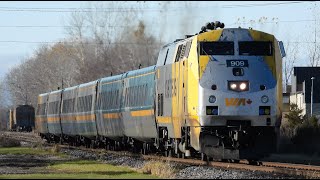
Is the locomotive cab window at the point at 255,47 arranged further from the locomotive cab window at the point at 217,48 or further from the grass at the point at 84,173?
the grass at the point at 84,173

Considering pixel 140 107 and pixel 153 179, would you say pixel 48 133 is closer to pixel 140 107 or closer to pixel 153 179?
pixel 140 107

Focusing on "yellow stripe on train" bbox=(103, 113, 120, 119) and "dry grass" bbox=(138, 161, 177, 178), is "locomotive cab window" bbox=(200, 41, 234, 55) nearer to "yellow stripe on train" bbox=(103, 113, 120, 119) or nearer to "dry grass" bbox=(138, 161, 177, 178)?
"dry grass" bbox=(138, 161, 177, 178)

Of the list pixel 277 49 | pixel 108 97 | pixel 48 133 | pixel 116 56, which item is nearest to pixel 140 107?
pixel 108 97

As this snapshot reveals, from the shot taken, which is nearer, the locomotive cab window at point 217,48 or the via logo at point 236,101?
the via logo at point 236,101

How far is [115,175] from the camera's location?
19.7 metres

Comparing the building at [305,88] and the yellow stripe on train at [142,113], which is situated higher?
the building at [305,88]

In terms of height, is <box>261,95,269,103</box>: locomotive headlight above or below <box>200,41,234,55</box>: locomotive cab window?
below

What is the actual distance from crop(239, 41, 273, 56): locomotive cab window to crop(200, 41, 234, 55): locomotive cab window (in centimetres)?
32

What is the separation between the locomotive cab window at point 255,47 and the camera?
21.8 m

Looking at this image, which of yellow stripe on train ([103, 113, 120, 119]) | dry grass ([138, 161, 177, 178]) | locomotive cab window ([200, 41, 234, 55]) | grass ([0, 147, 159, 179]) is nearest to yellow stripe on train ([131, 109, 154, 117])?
yellow stripe on train ([103, 113, 120, 119])

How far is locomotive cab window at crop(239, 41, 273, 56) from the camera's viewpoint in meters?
21.8

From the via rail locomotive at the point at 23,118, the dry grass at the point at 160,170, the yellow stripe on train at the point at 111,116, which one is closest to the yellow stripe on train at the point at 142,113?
the yellow stripe on train at the point at 111,116

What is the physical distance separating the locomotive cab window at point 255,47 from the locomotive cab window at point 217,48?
1.04 feet

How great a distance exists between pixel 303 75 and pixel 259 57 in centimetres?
4684
